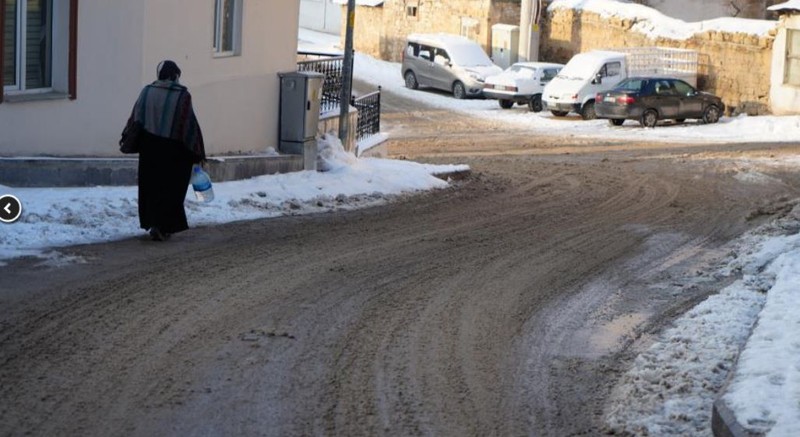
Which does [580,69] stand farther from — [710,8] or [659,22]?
[710,8]

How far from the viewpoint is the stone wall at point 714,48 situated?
120 feet

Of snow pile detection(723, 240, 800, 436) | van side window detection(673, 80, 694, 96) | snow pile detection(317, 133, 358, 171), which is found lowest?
snow pile detection(723, 240, 800, 436)

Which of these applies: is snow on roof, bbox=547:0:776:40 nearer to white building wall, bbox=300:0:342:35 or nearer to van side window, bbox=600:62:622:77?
van side window, bbox=600:62:622:77

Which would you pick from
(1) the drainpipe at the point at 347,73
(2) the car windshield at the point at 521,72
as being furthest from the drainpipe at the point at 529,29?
(1) the drainpipe at the point at 347,73

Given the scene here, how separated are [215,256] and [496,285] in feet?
7.65

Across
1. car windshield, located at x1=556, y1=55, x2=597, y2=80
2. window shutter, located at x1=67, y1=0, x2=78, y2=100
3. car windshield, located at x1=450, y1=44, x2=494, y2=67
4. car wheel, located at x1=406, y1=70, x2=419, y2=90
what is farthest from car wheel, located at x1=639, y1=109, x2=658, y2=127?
window shutter, located at x1=67, y1=0, x2=78, y2=100

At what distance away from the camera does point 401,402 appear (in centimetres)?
696

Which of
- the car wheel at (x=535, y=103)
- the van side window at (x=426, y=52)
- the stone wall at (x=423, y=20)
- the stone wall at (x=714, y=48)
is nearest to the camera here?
the stone wall at (x=714, y=48)

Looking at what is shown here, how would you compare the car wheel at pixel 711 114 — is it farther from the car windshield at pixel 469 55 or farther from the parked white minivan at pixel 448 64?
the car windshield at pixel 469 55

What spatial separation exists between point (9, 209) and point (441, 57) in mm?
31798

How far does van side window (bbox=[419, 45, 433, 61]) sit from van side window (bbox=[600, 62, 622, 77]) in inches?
282

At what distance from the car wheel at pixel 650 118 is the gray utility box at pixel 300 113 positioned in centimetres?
1749

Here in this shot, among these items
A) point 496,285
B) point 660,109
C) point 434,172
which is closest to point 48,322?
point 496,285

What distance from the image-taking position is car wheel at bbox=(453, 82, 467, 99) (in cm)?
4125
